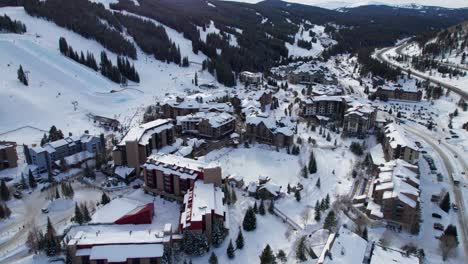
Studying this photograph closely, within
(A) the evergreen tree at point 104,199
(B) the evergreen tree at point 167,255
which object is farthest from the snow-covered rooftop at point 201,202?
(A) the evergreen tree at point 104,199

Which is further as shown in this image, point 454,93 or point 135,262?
point 454,93

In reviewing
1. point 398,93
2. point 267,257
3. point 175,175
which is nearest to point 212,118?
point 175,175

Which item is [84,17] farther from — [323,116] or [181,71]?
[323,116]

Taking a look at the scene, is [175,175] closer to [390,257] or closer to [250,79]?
[390,257]

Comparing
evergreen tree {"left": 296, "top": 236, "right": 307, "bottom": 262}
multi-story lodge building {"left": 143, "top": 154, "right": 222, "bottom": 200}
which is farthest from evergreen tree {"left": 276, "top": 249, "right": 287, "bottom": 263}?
multi-story lodge building {"left": 143, "top": 154, "right": 222, "bottom": 200}

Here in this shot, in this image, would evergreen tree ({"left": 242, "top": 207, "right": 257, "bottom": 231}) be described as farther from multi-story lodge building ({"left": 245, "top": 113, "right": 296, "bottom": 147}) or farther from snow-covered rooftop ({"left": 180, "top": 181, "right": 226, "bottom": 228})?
multi-story lodge building ({"left": 245, "top": 113, "right": 296, "bottom": 147})

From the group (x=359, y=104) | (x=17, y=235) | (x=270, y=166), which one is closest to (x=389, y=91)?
(x=359, y=104)
